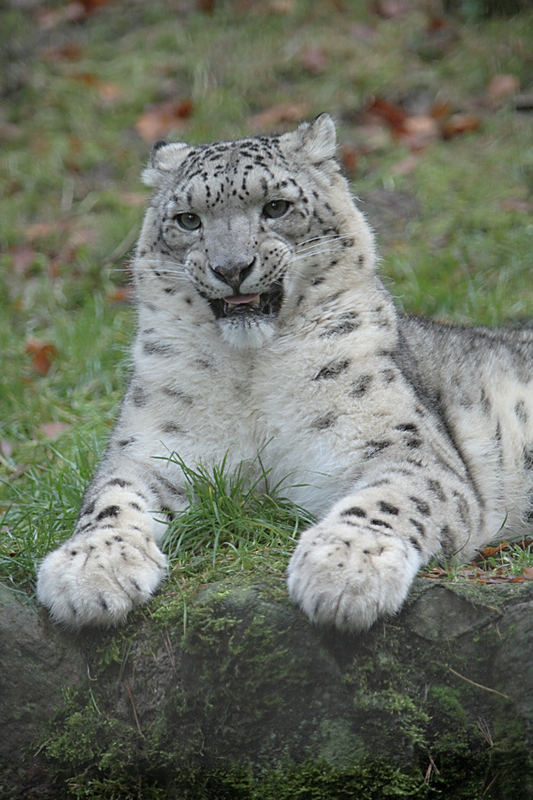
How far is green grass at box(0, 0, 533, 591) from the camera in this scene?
5.23 meters

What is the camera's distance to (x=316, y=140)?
15.5 ft

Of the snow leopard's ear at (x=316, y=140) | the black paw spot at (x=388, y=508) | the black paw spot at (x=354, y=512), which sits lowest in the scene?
the black paw spot at (x=388, y=508)

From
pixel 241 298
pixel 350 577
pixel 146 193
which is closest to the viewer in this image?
pixel 350 577

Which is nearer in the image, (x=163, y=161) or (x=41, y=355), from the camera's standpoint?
(x=163, y=161)

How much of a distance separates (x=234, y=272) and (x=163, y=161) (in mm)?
1048

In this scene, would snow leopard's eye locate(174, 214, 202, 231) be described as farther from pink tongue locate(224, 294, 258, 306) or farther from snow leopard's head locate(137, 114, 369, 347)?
pink tongue locate(224, 294, 258, 306)

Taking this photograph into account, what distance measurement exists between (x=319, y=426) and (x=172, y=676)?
3.87 feet

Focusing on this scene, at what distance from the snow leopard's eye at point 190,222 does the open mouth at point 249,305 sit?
340mm

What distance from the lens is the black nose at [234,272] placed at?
4.04 metres

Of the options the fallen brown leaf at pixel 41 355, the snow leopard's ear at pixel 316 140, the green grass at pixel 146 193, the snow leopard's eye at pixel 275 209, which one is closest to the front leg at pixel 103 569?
the green grass at pixel 146 193

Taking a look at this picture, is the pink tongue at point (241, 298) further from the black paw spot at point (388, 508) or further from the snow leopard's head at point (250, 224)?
the black paw spot at point (388, 508)

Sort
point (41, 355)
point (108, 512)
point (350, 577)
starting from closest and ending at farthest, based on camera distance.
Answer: point (350, 577) < point (108, 512) < point (41, 355)

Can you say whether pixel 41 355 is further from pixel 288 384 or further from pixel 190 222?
pixel 288 384

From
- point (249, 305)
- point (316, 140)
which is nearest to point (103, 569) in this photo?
point (249, 305)
